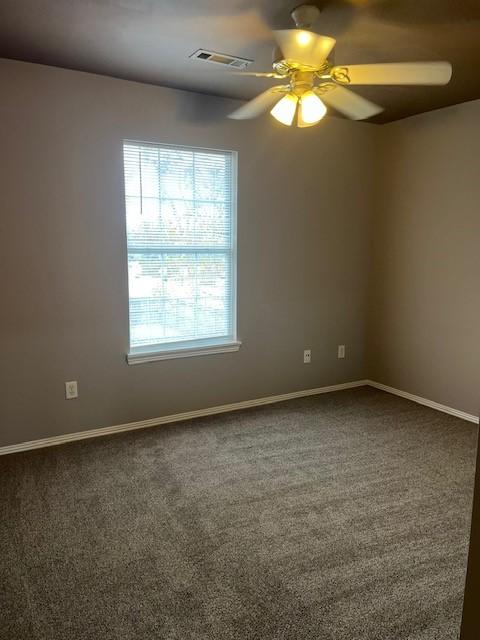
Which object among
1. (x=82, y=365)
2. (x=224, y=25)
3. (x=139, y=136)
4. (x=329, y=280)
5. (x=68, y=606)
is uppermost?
(x=224, y=25)

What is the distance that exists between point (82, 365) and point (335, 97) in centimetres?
235

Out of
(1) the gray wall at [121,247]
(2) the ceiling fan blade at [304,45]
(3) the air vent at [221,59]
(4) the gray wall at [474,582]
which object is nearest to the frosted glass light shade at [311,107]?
(2) the ceiling fan blade at [304,45]

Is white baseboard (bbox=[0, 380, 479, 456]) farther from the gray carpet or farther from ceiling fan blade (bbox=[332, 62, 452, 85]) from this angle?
ceiling fan blade (bbox=[332, 62, 452, 85])

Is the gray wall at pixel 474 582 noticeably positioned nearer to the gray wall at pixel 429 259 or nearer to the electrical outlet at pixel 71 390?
the electrical outlet at pixel 71 390

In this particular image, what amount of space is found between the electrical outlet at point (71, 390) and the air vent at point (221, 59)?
224 centimetres

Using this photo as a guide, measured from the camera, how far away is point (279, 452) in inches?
121

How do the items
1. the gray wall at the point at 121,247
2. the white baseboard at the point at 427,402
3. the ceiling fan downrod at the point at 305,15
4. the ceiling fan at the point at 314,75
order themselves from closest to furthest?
1. the ceiling fan at the point at 314,75
2. the ceiling fan downrod at the point at 305,15
3. the gray wall at the point at 121,247
4. the white baseboard at the point at 427,402

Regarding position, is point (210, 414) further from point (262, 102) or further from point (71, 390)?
point (262, 102)

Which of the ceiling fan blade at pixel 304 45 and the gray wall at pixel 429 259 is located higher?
the ceiling fan blade at pixel 304 45

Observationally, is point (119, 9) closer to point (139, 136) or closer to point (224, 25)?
point (224, 25)

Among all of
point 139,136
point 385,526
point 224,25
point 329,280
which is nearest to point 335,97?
point 224,25

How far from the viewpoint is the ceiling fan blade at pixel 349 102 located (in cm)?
236

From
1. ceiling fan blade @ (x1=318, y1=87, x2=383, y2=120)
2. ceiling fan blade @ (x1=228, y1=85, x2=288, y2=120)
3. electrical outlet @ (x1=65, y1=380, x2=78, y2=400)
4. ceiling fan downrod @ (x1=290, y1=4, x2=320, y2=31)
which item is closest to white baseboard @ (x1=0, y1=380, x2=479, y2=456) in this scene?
electrical outlet @ (x1=65, y1=380, x2=78, y2=400)

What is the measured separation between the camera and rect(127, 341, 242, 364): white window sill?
3.37m
